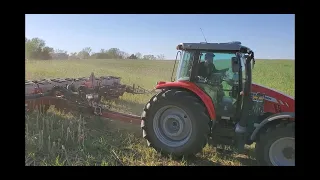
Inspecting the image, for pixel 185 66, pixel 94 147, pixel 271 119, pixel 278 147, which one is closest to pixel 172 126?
pixel 185 66

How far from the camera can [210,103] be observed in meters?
5.07

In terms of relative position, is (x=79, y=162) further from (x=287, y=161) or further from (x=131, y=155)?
(x=287, y=161)

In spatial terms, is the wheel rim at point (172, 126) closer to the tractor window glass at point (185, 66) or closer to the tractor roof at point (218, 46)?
the tractor window glass at point (185, 66)

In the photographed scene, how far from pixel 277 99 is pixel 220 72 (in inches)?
42.4

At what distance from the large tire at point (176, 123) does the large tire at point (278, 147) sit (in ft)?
3.04

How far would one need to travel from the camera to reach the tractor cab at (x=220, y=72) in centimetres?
499

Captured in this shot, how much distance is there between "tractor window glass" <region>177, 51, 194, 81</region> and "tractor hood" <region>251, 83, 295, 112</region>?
1.18 metres

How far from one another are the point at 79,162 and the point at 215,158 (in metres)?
2.33

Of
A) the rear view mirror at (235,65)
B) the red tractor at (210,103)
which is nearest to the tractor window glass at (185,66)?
the red tractor at (210,103)

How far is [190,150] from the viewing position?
493 cm

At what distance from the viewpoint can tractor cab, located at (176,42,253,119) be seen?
197 inches

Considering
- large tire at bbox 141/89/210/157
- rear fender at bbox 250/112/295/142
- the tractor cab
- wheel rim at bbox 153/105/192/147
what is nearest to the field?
large tire at bbox 141/89/210/157

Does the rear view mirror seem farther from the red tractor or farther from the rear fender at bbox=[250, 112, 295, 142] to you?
the rear fender at bbox=[250, 112, 295, 142]
